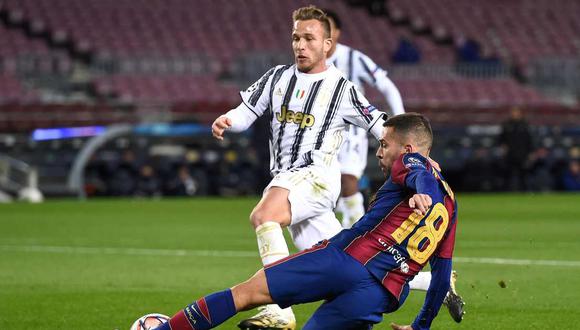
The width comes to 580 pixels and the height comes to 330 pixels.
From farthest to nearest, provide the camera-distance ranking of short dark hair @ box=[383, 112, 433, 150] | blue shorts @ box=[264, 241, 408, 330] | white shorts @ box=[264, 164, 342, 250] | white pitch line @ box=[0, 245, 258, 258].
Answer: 1. white pitch line @ box=[0, 245, 258, 258]
2. white shorts @ box=[264, 164, 342, 250]
3. short dark hair @ box=[383, 112, 433, 150]
4. blue shorts @ box=[264, 241, 408, 330]

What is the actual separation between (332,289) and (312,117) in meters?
2.27

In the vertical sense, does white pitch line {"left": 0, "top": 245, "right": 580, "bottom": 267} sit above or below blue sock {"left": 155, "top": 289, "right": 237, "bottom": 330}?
below

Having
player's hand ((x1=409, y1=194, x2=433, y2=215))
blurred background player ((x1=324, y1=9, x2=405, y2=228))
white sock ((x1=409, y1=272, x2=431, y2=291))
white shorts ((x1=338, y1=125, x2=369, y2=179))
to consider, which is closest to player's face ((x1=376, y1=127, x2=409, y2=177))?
player's hand ((x1=409, y1=194, x2=433, y2=215))

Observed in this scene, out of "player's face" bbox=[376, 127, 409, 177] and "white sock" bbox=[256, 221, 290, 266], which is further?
"white sock" bbox=[256, 221, 290, 266]

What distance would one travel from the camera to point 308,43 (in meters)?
7.41

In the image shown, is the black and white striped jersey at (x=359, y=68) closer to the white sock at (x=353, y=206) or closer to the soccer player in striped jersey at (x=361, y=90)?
the soccer player in striped jersey at (x=361, y=90)

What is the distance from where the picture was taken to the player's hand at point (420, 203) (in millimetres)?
5090

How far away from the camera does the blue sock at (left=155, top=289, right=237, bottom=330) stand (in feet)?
17.5

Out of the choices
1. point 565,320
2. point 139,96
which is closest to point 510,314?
point 565,320

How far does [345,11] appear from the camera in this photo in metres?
37.3

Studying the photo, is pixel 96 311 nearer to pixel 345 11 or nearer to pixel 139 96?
pixel 139 96

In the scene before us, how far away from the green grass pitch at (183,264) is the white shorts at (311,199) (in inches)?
24.7

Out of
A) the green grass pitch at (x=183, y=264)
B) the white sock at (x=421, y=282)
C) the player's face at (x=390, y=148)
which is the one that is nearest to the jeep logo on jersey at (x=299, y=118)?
the white sock at (x=421, y=282)

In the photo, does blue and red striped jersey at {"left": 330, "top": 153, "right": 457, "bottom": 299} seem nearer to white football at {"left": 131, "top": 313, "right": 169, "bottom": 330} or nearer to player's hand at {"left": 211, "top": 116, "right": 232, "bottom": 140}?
white football at {"left": 131, "top": 313, "right": 169, "bottom": 330}
